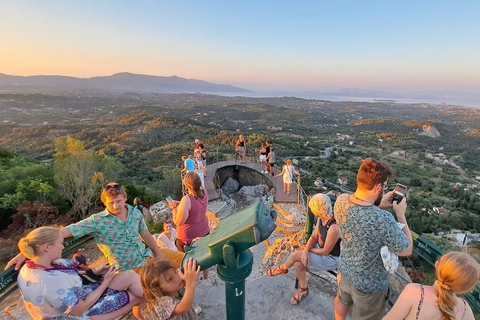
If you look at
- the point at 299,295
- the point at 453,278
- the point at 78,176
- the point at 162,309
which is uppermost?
the point at 453,278

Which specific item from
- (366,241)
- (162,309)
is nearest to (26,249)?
(162,309)

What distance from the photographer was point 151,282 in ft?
6.15

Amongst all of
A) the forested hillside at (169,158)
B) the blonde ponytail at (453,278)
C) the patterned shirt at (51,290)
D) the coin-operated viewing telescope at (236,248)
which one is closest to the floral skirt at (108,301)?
the patterned shirt at (51,290)

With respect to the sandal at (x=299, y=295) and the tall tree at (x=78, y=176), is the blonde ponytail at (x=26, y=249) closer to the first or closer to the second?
the sandal at (x=299, y=295)

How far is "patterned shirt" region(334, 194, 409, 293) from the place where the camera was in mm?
1849

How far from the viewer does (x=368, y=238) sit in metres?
1.92

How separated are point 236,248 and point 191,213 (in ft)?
6.59

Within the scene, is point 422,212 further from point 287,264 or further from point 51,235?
point 51,235

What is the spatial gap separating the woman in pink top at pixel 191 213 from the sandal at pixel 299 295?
1294mm

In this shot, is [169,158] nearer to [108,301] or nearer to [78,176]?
[78,176]

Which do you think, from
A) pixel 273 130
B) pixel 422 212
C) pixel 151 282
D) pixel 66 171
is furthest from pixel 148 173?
pixel 273 130

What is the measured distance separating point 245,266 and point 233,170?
10853 millimetres

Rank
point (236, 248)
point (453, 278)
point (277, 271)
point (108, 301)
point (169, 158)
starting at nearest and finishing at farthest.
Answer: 1. point (453, 278)
2. point (236, 248)
3. point (108, 301)
4. point (277, 271)
5. point (169, 158)

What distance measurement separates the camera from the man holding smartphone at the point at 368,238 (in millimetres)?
1863
